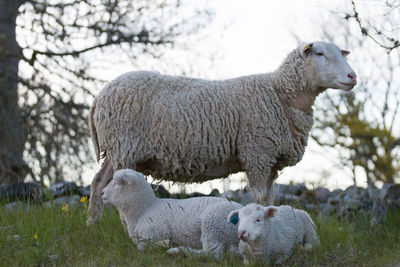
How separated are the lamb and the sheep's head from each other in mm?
1964

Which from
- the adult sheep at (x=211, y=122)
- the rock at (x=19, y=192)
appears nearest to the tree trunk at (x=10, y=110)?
the rock at (x=19, y=192)

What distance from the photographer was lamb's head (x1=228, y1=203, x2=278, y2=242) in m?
3.74

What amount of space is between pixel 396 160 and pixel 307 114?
11418mm

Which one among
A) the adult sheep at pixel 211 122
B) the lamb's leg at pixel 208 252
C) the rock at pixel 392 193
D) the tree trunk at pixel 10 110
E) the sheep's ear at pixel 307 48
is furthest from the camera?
the tree trunk at pixel 10 110

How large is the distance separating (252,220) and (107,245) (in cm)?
155

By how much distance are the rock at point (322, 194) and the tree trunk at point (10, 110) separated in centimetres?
542

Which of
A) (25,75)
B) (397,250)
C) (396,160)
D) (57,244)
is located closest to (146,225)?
(57,244)

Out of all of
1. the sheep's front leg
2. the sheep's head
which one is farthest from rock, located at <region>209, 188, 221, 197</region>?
the sheep's head

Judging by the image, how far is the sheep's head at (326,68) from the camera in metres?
5.52

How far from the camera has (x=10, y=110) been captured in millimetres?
10156

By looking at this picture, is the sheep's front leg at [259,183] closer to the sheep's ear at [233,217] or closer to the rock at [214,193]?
the sheep's ear at [233,217]

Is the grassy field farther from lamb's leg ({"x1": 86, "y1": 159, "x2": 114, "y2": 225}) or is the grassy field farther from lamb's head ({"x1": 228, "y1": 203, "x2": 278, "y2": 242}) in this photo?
lamb's head ({"x1": 228, "y1": 203, "x2": 278, "y2": 242})

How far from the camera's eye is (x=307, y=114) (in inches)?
227

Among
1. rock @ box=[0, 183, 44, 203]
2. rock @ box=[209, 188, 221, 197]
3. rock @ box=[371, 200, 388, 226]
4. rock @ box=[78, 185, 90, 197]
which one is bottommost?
rock @ box=[371, 200, 388, 226]
